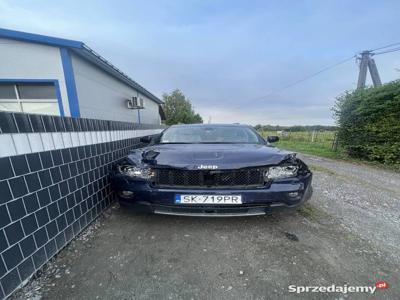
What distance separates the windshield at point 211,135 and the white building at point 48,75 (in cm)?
447

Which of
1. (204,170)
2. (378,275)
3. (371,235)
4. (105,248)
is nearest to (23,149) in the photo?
(105,248)

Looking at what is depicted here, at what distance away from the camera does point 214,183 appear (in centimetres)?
208

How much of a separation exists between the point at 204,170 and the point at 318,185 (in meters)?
3.36

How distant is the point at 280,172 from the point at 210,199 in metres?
0.88

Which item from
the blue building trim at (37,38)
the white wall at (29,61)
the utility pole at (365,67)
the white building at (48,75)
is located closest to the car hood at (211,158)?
the white building at (48,75)

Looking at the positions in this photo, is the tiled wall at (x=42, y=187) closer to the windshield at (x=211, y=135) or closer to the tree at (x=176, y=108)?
the windshield at (x=211, y=135)

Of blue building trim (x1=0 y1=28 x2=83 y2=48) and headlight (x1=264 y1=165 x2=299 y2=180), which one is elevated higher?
blue building trim (x1=0 y1=28 x2=83 y2=48)

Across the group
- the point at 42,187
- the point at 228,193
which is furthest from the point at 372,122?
the point at 42,187

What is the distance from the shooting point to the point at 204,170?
204 cm

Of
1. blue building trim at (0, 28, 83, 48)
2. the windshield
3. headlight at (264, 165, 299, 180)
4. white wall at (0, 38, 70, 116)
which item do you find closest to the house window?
white wall at (0, 38, 70, 116)

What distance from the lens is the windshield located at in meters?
3.00

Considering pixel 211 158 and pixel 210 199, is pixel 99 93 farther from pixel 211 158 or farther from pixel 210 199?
pixel 210 199

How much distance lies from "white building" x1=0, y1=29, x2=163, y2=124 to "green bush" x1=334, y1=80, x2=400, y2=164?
32.9ft

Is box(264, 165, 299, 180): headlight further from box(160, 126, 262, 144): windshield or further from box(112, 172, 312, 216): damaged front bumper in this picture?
box(160, 126, 262, 144): windshield
